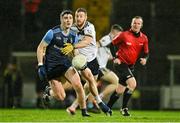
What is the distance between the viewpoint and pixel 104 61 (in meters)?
25.5

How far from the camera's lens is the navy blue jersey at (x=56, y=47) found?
731 inches

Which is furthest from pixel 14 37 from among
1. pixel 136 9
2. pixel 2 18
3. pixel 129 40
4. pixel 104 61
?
pixel 129 40

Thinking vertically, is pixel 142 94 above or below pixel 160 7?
below

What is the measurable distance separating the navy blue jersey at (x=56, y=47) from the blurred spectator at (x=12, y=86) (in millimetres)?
13848

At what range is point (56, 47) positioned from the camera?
18719 mm

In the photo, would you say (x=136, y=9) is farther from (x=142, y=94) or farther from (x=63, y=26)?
(x=63, y=26)

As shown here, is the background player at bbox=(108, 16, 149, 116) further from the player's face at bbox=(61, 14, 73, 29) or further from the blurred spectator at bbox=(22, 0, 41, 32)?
the blurred spectator at bbox=(22, 0, 41, 32)

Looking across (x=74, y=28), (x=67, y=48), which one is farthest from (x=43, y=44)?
(x=74, y=28)

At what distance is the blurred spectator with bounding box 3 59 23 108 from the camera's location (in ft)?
108

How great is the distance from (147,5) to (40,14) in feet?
16.7

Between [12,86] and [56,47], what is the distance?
14682mm

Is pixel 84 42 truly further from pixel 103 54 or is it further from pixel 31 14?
pixel 31 14

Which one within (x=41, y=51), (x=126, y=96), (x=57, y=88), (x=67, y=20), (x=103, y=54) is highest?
(x=67, y=20)

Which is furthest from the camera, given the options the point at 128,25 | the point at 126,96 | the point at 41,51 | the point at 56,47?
the point at 128,25
